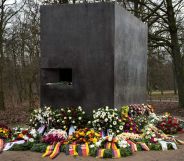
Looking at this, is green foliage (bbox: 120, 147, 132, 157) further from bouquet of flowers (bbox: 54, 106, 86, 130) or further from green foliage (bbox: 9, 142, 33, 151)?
green foliage (bbox: 9, 142, 33, 151)

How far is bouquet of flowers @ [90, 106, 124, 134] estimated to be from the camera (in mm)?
9891

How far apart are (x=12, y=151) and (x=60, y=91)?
238 centimetres

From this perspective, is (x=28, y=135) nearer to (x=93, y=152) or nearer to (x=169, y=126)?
(x=93, y=152)

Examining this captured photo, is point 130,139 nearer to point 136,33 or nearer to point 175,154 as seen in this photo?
point 175,154

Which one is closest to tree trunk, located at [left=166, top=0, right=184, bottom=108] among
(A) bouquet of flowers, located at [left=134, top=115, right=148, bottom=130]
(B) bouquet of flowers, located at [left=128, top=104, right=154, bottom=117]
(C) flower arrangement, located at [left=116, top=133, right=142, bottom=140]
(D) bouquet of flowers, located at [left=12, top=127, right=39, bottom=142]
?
(B) bouquet of flowers, located at [left=128, top=104, right=154, bottom=117]

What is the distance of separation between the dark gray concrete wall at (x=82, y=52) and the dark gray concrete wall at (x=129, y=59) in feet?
0.91

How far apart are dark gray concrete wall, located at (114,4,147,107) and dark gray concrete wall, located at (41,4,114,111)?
277mm

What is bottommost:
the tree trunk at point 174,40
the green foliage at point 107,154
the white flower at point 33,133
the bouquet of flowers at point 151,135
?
the green foliage at point 107,154

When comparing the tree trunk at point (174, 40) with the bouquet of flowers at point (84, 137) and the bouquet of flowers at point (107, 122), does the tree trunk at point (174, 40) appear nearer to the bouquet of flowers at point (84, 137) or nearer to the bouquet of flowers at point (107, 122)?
the bouquet of flowers at point (107, 122)

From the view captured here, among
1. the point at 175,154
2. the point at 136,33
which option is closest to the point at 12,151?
the point at 175,154

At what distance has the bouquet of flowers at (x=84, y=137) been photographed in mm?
9040

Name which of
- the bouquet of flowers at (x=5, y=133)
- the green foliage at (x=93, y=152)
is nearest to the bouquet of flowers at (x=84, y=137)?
the green foliage at (x=93, y=152)

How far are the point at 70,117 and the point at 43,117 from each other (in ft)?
2.86

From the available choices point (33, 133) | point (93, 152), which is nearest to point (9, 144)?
point (33, 133)
